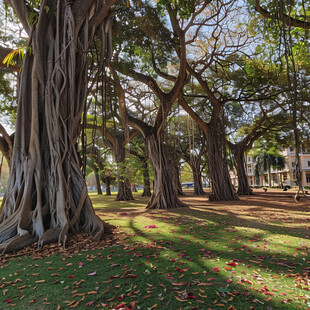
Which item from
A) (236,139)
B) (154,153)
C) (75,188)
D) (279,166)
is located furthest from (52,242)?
(279,166)

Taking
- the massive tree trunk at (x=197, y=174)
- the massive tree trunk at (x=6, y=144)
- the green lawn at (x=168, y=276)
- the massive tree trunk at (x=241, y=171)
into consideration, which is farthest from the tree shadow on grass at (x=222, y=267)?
the massive tree trunk at (x=197, y=174)

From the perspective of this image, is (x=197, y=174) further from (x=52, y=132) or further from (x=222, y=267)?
(x=222, y=267)

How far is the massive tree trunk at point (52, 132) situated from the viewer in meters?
3.41

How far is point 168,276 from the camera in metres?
2.11

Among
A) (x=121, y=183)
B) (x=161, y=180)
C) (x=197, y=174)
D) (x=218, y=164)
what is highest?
(x=218, y=164)

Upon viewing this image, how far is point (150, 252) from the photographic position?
2.83 m

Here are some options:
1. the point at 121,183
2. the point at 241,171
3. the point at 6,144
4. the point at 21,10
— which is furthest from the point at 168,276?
the point at 241,171

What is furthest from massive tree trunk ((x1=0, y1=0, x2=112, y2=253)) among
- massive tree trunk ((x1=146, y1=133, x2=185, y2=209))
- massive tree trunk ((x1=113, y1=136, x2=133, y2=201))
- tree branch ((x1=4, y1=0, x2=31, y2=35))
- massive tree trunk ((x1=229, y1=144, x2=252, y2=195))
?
massive tree trunk ((x1=229, y1=144, x2=252, y2=195))

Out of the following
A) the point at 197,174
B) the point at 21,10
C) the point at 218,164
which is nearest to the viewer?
the point at 21,10

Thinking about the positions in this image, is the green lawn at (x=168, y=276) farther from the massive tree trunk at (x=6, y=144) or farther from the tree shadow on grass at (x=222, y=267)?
the massive tree trunk at (x=6, y=144)

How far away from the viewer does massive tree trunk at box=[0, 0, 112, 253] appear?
3.41 metres

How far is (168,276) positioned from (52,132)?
272 centimetres

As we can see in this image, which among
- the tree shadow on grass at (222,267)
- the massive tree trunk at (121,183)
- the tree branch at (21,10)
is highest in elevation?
the tree branch at (21,10)

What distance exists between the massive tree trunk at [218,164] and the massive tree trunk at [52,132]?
26.0 ft
